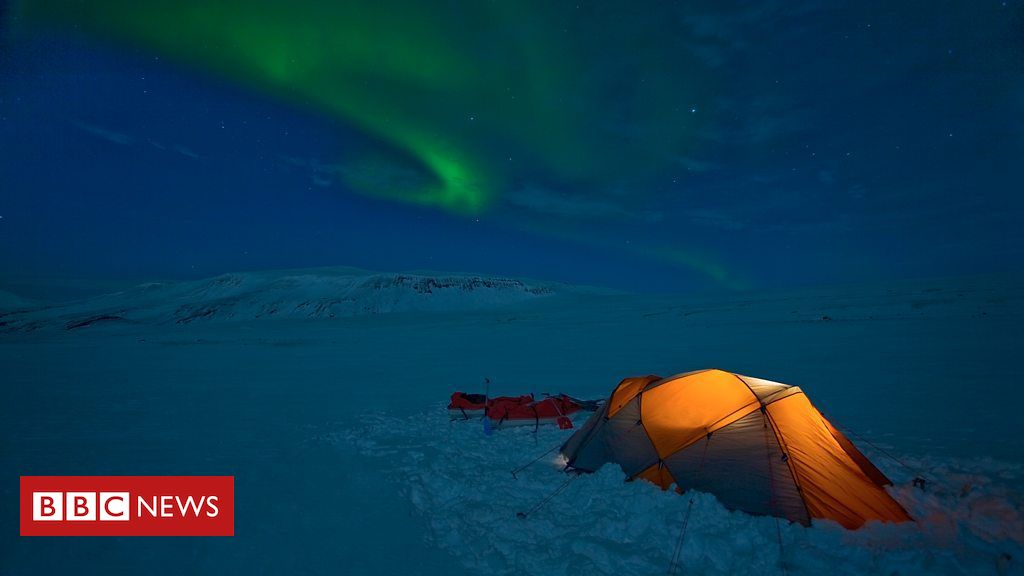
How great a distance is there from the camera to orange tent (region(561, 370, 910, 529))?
579cm

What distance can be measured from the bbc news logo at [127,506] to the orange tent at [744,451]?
5.54 m

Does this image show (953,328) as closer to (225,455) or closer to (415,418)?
(415,418)

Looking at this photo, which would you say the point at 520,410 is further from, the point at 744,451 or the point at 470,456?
the point at 744,451

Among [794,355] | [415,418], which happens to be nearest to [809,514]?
[415,418]

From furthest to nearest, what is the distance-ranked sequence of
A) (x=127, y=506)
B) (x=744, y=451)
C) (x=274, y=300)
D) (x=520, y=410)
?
1. (x=274, y=300)
2. (x=520, y=410)
3. (x=127, y=506)
4. (x=744, y=451)

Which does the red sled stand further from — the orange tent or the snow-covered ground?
the orange tent

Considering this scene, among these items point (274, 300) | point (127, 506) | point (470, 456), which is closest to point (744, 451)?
point (470, 456)

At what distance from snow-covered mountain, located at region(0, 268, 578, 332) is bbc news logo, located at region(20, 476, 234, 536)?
61.1m

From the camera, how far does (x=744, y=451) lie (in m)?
6.24

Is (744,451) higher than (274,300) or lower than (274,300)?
lower

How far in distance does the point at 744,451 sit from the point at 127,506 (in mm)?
9222

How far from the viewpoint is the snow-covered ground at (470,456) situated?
5254mm

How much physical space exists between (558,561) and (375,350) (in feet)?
77.7

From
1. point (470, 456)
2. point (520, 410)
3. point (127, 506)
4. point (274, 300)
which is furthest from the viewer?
point (274, 300)
